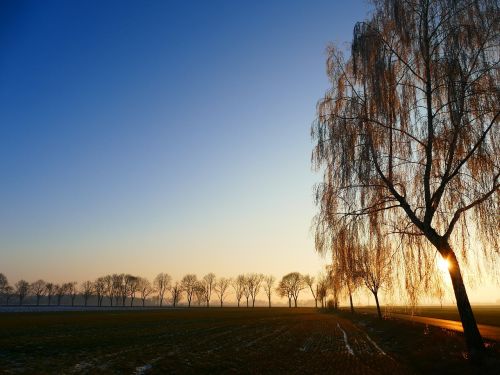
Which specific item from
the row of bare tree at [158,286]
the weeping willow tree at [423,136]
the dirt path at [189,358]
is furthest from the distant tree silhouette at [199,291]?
the weeping willow tree at [423,136]

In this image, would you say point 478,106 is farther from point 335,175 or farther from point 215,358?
point 215,358

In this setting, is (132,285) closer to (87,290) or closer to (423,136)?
(87,290)

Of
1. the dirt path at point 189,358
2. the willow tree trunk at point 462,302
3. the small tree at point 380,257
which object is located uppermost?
the small tree at point 380,257

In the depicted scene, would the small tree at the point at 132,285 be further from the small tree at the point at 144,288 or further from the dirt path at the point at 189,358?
the dirt path at the point at 189,358

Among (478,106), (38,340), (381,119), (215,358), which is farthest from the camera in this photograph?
(38,340)

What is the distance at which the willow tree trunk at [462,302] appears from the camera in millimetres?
14313

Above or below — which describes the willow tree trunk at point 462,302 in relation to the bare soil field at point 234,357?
above

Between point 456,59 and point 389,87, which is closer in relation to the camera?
point 456,59

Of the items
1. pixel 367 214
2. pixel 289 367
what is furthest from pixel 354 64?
pixel 289 367

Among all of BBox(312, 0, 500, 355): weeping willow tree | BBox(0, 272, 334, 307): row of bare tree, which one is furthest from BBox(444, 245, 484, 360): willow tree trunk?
BBox(0, 272, 334, 307): row of bare tree

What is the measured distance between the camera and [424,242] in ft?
50.8

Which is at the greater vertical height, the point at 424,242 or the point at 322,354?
the point at 424,242

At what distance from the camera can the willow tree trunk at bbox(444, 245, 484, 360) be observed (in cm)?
1431

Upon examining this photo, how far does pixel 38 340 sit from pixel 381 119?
23.9 m
